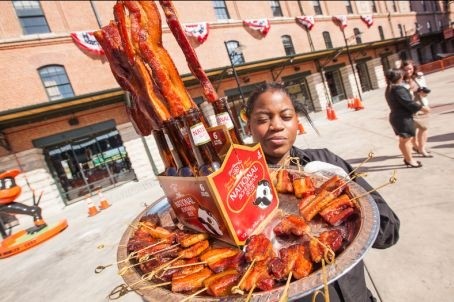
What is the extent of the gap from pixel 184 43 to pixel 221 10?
22533mm

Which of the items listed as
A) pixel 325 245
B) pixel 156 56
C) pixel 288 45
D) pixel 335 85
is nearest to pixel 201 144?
pixel 156 56

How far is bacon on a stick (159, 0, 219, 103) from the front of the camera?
1535mm

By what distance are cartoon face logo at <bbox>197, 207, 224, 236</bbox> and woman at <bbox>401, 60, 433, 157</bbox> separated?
19.5ft

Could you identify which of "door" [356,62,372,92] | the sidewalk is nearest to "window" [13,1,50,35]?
the sidewalk

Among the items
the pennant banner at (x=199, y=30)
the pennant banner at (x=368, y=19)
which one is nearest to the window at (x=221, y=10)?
the pennant banner at (x=199, y=30)

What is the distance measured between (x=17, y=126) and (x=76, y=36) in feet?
19.2

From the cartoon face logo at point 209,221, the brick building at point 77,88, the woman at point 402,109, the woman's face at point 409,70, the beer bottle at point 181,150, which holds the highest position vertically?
the brick building at point 77,88

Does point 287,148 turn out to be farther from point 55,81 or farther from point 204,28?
point 204,28

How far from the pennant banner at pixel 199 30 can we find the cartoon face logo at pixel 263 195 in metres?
18.8

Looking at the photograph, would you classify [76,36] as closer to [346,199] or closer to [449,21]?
[346,199]

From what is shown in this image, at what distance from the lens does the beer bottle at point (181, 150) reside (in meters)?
1.45

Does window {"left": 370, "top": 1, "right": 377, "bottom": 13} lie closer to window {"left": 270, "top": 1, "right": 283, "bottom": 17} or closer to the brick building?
window {"left": 270, "top": 1, "right": 283, "bottom": 17}

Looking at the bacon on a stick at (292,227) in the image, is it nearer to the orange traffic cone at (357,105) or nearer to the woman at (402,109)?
the woman at (402,109)

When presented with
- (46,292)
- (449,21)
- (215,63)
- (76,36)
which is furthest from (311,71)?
(449,21)
